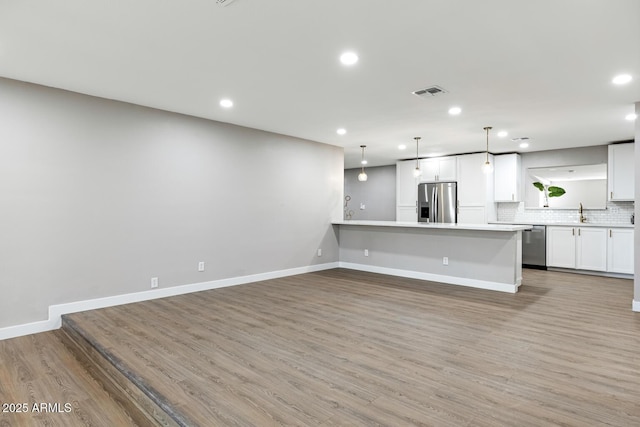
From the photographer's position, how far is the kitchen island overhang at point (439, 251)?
4973mm

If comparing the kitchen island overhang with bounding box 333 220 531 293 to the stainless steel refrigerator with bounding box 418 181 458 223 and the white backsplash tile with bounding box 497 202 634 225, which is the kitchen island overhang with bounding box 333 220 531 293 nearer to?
the stainless steel refrigerator with bounding box 418 181 458 223

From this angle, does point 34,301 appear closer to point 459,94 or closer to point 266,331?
point 266,331

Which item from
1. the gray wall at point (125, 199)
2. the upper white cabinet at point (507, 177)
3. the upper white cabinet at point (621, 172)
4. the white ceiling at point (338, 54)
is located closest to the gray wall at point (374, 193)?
the upper white cabinet at point (507, 177)

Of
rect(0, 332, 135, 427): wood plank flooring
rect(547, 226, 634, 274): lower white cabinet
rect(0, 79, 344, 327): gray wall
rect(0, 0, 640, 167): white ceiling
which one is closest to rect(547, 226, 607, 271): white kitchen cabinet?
rect(547, 226, 634, 274): lower white cabinet

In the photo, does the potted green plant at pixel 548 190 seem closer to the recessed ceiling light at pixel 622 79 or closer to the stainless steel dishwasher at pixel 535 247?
the stainless steel dishwasher at pixel 535 247

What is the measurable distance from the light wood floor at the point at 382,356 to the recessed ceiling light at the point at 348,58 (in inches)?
94.2

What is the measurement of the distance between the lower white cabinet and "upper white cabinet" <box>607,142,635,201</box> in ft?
2.14

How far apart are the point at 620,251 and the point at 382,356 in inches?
222

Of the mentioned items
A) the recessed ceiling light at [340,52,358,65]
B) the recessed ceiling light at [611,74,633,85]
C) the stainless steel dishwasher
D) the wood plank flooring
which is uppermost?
the recessed ceiling light at [340,52,358,65]

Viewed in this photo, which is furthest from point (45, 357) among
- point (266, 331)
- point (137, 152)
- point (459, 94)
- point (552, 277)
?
point (552, 277)

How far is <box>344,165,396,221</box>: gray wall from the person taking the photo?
30.7 feet

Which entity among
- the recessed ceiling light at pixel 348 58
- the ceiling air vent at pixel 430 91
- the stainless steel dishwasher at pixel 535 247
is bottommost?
the stainless steel dishwasher at pixel 535 247

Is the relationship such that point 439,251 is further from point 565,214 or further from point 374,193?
point 374,193

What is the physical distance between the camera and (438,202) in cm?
785
